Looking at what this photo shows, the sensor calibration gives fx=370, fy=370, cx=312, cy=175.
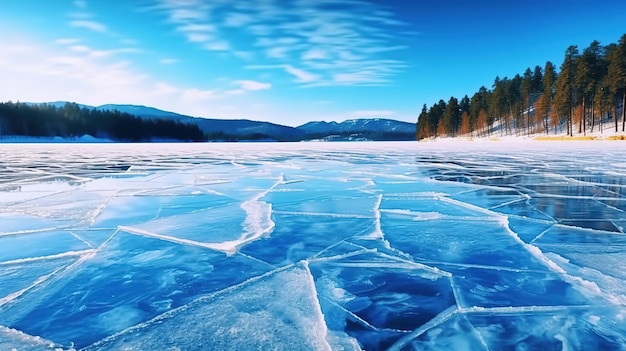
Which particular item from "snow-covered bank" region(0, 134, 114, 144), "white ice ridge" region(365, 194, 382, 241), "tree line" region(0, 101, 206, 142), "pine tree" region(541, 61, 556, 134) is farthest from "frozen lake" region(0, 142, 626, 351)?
"tree line" region(0, 101, 206, 142)

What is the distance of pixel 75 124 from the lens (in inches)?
2928

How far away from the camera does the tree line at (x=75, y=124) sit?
6856cm

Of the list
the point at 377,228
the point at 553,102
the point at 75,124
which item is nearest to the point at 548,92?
the point at 553,102

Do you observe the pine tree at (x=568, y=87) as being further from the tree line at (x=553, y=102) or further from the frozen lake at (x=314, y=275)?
the frozen lake at (x=314, y=275)

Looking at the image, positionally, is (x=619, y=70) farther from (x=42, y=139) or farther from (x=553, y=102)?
(x=42, y=139)

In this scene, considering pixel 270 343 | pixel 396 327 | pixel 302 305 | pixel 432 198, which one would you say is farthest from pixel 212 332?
pixel 432 198

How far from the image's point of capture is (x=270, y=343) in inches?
62.5

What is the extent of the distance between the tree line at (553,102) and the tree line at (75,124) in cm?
6243

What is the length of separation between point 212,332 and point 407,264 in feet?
4.75

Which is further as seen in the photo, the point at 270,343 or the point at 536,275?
the point at 536,275

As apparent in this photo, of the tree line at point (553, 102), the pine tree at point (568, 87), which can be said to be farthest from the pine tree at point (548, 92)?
the pine tree at point (568, 87)

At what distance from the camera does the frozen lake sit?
1677 millimetres

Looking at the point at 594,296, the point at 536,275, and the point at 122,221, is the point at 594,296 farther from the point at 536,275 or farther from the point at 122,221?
→ the point at 122,221

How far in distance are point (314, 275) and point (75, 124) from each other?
286ft
